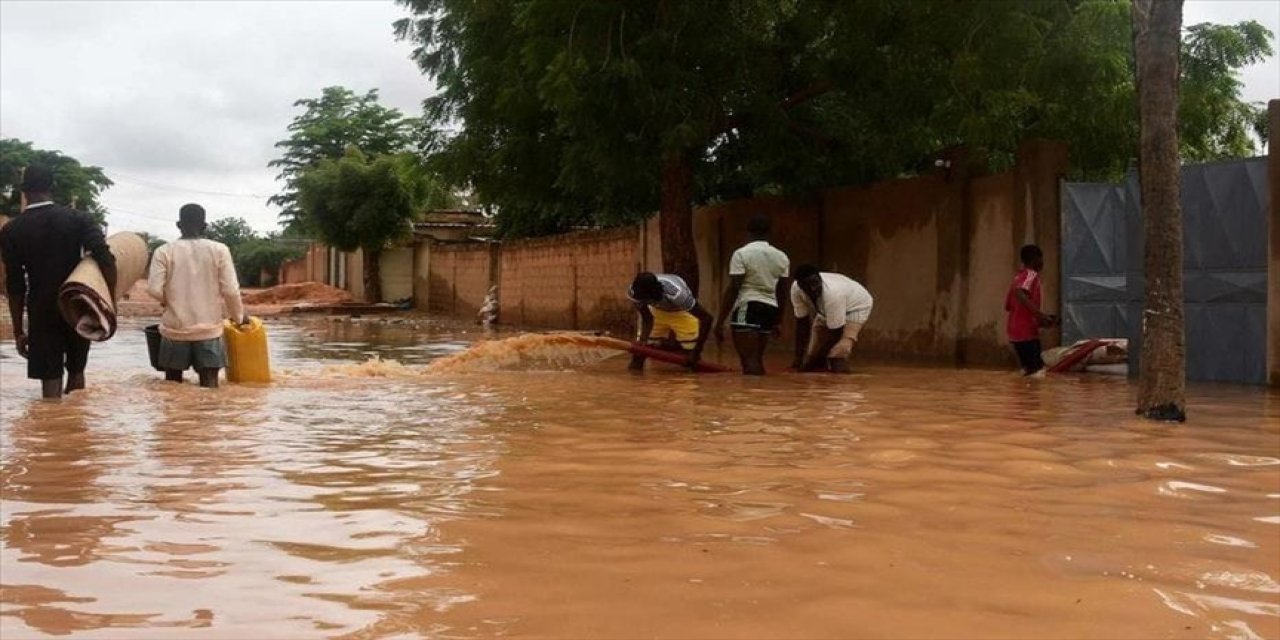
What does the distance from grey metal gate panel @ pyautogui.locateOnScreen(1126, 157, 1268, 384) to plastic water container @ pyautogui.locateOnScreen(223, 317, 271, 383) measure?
7127 millimetres

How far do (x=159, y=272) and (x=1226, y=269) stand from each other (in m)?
8.60

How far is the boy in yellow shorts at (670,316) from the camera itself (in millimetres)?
10516

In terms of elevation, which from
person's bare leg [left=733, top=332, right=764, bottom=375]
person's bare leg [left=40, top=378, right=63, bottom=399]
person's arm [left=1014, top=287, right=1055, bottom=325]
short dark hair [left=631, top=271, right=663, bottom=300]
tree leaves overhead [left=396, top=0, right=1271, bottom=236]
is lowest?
person's bare leg [left=40, top=378, right=63, bottom=399]

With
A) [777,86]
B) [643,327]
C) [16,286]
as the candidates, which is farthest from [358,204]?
[16,286]

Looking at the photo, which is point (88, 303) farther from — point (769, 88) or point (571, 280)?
point (571, 280)

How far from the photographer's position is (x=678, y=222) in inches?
611

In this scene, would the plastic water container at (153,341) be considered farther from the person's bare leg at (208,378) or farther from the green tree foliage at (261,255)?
the green tree foliage at (261,255)

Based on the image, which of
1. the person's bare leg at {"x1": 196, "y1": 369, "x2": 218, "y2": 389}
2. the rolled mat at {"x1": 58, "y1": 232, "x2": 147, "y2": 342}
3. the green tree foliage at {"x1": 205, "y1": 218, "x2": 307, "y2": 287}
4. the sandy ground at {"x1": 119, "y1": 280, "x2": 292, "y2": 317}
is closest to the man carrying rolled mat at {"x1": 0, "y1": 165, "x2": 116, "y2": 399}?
the rolled mat at {"x1": 58, "y1": 232, "x2": 147, "y2": 342}

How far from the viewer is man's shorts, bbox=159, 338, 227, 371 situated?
8898 millimetres

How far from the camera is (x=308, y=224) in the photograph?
132ft

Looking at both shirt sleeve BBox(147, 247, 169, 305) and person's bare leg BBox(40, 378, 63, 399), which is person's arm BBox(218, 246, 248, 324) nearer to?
shirt sleeve BBox(147, 247, 169, 305)

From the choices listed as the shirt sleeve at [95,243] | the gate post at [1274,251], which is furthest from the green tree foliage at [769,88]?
the shirt sleeve at [95,243]

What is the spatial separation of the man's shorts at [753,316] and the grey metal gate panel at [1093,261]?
330 centimetres

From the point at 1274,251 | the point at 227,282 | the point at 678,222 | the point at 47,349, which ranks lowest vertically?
the point at 47,349
